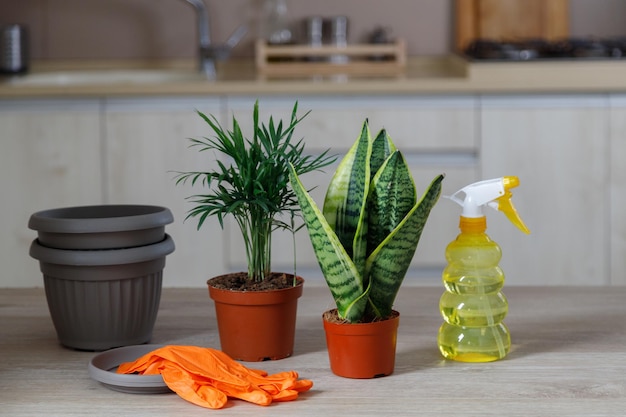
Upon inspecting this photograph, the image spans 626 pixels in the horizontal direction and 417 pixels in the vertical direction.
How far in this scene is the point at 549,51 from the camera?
3033 mm

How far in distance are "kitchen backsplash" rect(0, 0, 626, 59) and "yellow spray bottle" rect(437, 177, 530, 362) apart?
107 inches

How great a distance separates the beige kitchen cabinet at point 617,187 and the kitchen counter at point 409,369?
173 cm

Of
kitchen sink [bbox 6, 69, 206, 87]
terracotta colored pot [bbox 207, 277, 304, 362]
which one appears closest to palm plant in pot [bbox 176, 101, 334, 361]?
terracotta colored pot [bbox 207, 277, 304, 362]

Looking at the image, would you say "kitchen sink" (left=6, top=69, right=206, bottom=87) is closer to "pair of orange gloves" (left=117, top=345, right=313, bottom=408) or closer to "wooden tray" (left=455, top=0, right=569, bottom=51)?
"wooden tray" (left=455, top=0, right=569, bottom=51)

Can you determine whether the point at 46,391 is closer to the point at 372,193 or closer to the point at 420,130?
the point at 372,193

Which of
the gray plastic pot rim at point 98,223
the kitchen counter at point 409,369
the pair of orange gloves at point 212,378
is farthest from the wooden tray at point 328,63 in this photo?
the pair of orange gloves at point 212,378

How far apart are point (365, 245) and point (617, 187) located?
87.8 inches

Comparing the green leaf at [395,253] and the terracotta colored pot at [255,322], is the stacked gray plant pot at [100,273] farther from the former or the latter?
the green leaf at [395,253]

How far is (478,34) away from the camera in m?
3.58

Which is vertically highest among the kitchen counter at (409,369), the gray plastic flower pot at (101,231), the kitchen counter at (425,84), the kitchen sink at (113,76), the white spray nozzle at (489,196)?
the kitchen sink at (113,76)

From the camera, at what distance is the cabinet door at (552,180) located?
2.96 metres

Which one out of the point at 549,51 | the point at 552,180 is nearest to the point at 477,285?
the point at 552,180

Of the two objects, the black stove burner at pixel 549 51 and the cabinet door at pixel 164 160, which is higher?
the black stove burner at pixel 549 51

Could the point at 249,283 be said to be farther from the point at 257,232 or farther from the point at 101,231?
the point at 101,231
